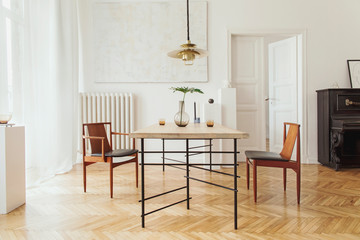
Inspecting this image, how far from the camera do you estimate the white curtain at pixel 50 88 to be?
3.27 meters

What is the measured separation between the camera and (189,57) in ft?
7.69

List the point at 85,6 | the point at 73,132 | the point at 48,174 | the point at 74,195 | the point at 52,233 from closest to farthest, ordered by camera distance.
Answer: the point at 52,233 < the point at 74,195 < the point at 48,174 < the point at 73,132 < the point at 85,6

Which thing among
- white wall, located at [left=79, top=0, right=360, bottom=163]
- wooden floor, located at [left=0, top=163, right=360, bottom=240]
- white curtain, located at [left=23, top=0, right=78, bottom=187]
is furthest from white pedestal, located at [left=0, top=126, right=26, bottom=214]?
white wall, located at [left=79, top=0, right=360, bottom=163]

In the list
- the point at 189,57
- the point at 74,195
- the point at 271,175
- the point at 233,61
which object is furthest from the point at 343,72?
the point at 74,195

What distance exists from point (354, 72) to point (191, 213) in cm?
404

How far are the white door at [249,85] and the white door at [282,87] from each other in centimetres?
49

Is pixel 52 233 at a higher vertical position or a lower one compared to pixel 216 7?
lower

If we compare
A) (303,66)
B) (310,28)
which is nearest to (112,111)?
(303,66)

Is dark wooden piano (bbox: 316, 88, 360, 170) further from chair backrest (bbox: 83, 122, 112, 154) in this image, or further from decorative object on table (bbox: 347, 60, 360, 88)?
chair backrest (bbox: 83, 122, 112, 154)

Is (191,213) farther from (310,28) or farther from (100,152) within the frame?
(310,28)

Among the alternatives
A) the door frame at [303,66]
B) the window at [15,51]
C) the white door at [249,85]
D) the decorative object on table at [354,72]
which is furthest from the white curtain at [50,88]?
the decorative object on table at [354,72]

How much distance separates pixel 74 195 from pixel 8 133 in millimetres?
976

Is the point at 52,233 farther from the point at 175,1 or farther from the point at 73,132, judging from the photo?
the point at 175,1

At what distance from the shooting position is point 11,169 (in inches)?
91.8
